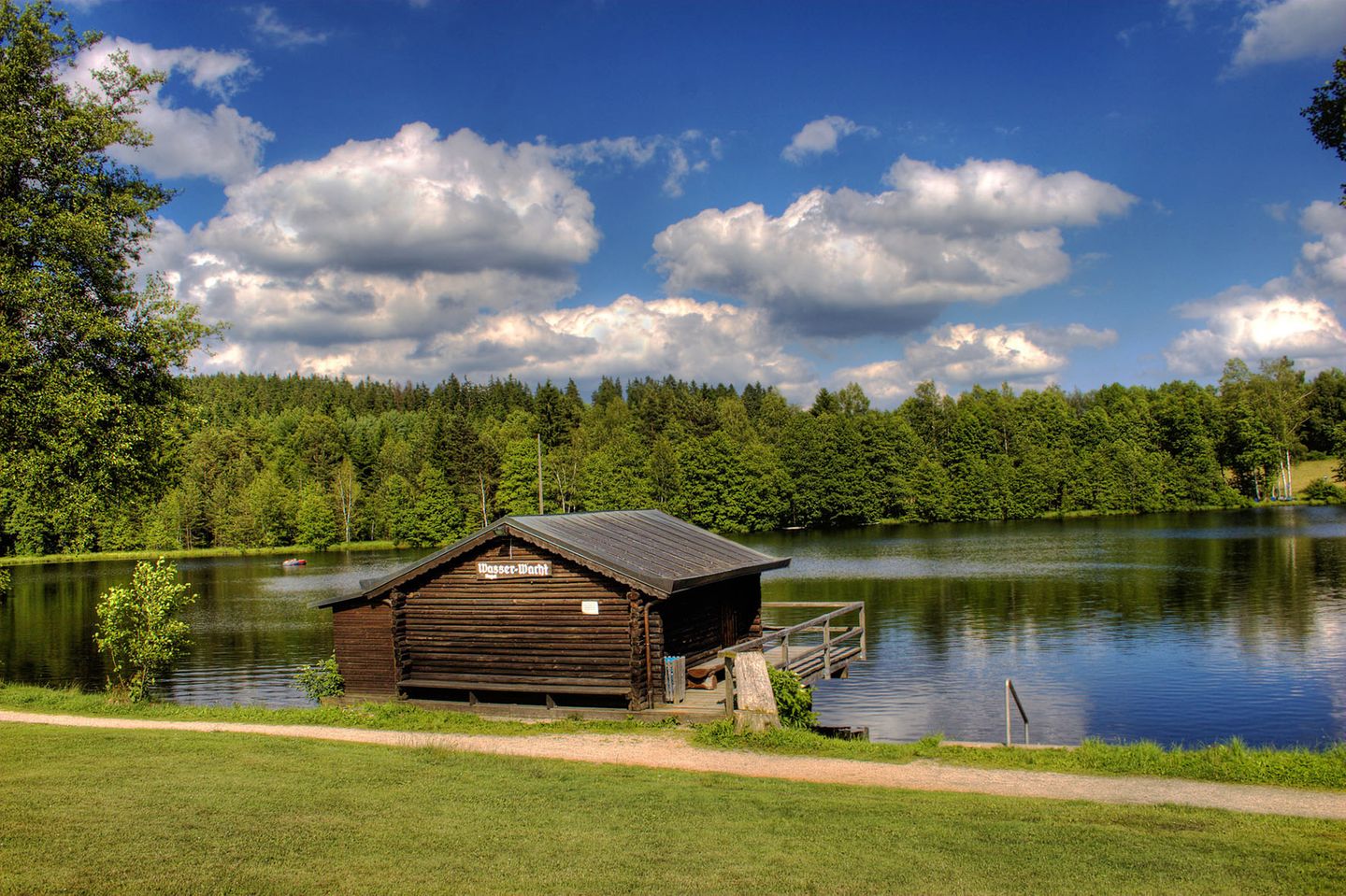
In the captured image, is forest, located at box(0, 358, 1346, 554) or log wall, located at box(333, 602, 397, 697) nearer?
log wall, located at box(333, 602, 397, 697)

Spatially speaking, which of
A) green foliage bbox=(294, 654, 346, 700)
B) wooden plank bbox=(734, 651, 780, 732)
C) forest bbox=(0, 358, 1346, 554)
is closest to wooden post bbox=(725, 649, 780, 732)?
wooden plank bbox=(734, 651, 780, 732)

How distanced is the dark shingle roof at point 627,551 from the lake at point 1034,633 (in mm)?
5055

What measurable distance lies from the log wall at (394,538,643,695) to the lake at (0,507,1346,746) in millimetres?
6799

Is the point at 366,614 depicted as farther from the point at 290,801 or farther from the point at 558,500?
the point at 558,500

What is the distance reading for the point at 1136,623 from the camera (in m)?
36.9

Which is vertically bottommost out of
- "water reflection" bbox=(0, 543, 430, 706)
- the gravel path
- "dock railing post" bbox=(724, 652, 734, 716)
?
"water reflection" bbox=(0, 543, 430, 706)

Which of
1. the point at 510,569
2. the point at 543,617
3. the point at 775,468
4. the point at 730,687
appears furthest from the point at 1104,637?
the point at 775,468

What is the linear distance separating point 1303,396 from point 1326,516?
49034 millimetres

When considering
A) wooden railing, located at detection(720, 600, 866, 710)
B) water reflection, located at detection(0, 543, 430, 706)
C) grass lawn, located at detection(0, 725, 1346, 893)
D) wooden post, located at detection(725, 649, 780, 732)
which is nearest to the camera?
grass lawn, located at detection(0, 725, 1346, 893)

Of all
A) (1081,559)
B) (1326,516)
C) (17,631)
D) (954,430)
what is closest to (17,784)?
(17,631)

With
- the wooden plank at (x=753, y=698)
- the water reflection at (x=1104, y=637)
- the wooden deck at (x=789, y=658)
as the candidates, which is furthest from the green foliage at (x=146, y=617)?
the water reflection at (x=1104, y=637)

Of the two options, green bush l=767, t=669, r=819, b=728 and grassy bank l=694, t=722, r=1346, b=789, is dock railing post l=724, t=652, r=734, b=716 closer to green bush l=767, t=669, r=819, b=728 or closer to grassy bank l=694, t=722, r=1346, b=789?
green bush l=767, t=669, r=819, b=728

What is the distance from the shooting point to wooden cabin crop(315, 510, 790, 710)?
20547mm

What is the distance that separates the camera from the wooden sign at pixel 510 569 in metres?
21.4
